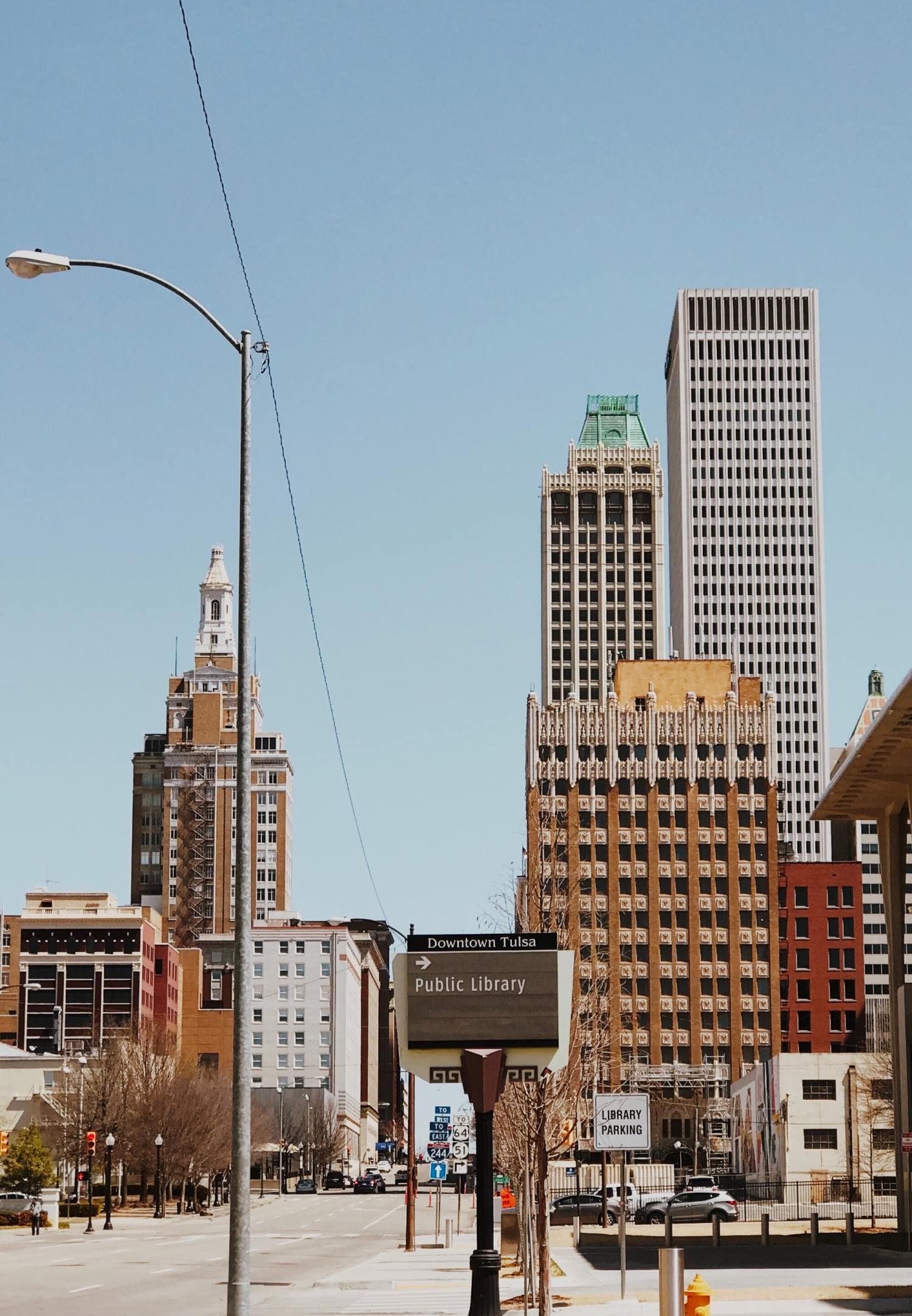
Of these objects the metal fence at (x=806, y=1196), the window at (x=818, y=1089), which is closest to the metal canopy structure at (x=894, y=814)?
the metal fence at (x=806, y=1196)

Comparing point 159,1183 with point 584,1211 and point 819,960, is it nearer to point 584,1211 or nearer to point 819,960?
A: point 584,1211

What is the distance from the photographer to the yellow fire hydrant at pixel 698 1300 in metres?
19.8

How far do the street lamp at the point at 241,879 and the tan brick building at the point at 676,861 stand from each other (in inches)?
4932

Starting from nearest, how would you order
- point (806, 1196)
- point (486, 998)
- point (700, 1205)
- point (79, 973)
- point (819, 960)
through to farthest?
point (486, 998) < point (700, 1205) < point (806, 1196) < point (819, 960) < point (79, 973)

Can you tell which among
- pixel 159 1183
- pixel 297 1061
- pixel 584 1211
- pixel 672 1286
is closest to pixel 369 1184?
pixel 159 1183

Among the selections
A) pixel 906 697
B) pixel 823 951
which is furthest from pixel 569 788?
pixel 906 697

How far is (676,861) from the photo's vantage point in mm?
149375

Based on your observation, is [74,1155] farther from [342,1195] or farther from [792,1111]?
[342,1195]

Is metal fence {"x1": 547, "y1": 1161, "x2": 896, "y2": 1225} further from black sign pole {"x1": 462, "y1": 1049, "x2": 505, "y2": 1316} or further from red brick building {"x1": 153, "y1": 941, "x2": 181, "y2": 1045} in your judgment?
red brick building {"x1": 153, "y1": 941, "x2": 181, "y2": 1045}

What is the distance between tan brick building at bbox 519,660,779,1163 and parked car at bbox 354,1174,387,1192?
70.4 feet

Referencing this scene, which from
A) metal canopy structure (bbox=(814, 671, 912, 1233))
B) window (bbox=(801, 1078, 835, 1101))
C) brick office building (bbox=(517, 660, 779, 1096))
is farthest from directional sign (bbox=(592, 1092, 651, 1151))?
brick office building (bbox=(517, 660, 779, 1096))

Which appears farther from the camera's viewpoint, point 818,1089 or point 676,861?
point 676,861

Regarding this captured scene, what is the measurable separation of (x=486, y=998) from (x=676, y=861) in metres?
129

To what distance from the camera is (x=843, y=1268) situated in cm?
4212
